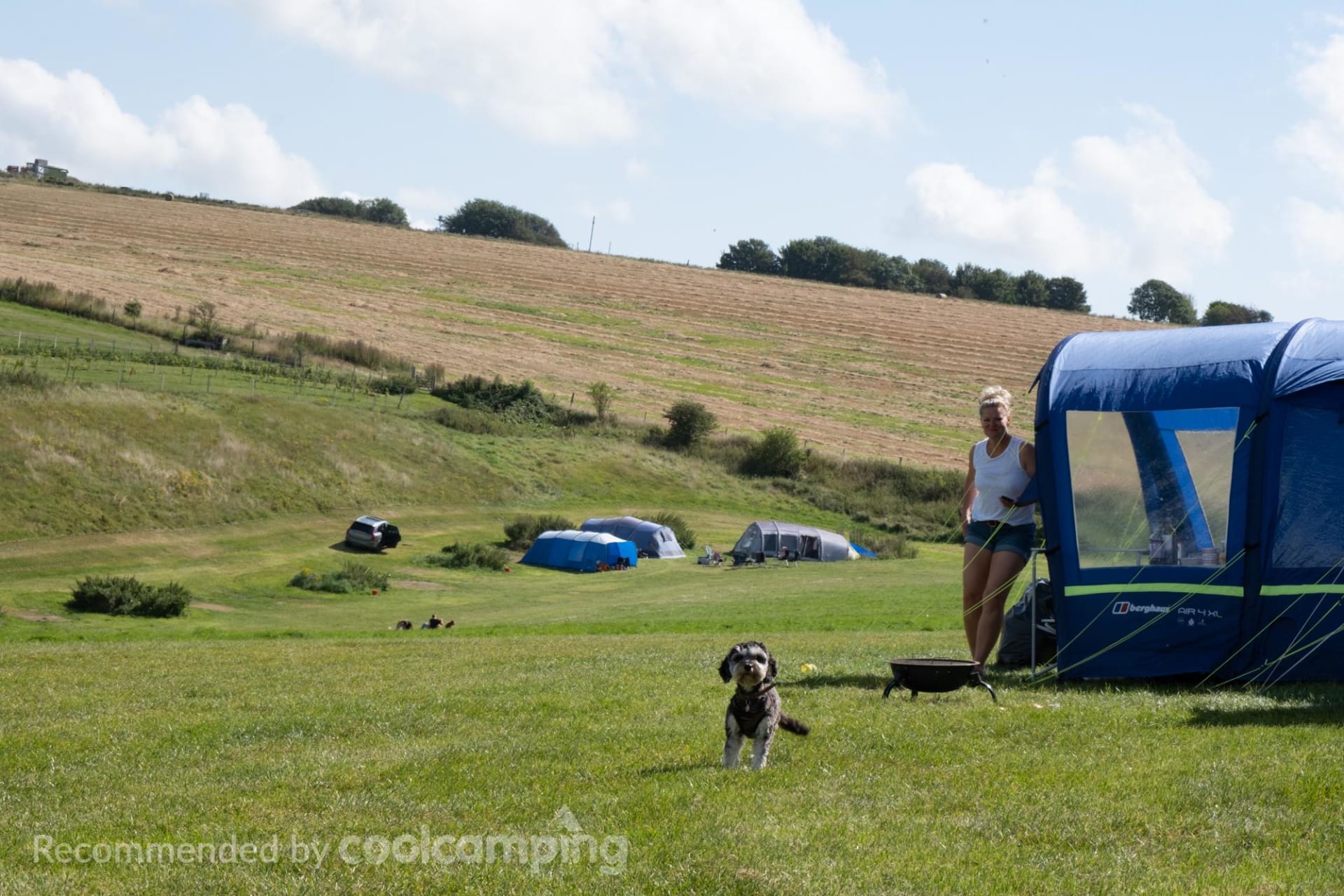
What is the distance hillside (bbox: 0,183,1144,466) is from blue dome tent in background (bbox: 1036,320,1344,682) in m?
52.6

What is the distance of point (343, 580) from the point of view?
42062 mm

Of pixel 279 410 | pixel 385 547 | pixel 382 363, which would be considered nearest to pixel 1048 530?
pixel 385 547

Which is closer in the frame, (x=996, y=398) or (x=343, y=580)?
(x=996, y=398)

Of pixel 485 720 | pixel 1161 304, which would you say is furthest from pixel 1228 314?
pixel 485 720

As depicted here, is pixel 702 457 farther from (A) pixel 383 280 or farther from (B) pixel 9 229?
(B) pixel 9 229

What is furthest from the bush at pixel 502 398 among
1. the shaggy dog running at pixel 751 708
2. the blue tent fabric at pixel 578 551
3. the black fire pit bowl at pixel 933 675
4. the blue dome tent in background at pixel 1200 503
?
the shaggy dog running at pixel 751 708

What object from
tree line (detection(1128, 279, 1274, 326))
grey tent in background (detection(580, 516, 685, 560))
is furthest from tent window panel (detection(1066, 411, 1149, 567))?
tree line (detection(1128, 279, 1274, 326))

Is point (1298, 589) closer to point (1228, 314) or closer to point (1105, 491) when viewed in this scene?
point (1105, 491)

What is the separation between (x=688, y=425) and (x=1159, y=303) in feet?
229

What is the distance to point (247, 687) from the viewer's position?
13.5m

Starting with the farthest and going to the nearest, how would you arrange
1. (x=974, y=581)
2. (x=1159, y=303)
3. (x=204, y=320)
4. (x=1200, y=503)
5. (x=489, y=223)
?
(x=489, y=223)
(x=1159, y=303)
(x=204, y=320)
(x=1200, y=503)
(x=974, y=581)

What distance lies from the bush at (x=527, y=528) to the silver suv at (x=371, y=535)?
5.19m

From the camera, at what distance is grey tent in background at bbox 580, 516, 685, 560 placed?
53.1 m

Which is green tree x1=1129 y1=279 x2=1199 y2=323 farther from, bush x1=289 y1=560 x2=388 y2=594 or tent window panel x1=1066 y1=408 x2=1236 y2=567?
tent window panel x1=1066 y1=408 x2=1236 y2=567
